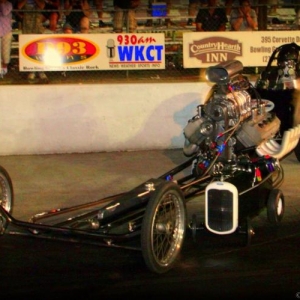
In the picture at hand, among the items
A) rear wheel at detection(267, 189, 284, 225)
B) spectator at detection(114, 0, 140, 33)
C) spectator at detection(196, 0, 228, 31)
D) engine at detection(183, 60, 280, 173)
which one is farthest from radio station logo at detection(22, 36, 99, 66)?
rear wheel at detection(267, 189, 284, 225)

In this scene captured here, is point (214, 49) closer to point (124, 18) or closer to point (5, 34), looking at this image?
point (124, 18)

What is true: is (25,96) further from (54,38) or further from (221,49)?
(221,49)

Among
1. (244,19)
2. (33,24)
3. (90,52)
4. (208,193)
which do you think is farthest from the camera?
(244,19)

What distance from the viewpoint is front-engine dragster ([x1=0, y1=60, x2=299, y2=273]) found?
234 inches

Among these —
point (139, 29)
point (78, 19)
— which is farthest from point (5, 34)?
point (139, 29)

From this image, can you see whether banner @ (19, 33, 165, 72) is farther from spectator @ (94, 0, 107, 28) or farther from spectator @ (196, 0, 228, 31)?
spectator @ (196, 0, 228, 31)

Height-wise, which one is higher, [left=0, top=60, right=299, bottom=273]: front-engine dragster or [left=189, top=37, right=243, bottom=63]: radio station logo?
[left=189, top=37, right=243, bottom=63]: radio station logo

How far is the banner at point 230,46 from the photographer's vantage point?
11469 millimetres

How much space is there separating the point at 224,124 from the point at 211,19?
186 inches

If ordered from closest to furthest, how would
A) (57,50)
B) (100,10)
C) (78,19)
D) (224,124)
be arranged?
(224,124) → (57,50) → (78,19) → (100,10)

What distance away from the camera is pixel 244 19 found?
472 inches

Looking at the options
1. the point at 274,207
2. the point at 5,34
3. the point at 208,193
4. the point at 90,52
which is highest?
the point at 5,34

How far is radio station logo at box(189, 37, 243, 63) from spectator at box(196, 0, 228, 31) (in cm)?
30

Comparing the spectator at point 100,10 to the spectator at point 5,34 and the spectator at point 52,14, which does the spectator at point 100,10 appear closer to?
the spectator at point 52,14
